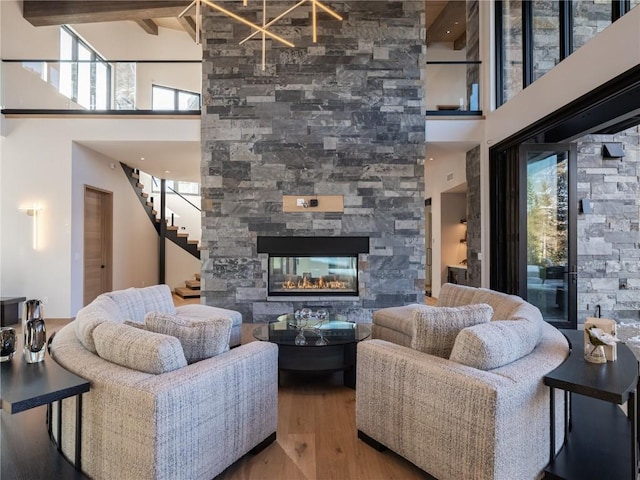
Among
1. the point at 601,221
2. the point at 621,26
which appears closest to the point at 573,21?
the point at 621,26

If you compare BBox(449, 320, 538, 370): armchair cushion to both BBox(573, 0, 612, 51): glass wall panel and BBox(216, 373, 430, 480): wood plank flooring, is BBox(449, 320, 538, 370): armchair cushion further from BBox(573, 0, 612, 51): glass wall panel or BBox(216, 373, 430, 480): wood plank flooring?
BBox(573, 0, 612, 51): glass wall panel

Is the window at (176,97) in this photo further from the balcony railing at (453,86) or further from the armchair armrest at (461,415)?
the armchair armrest at (461,415)

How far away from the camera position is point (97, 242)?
6.97 m

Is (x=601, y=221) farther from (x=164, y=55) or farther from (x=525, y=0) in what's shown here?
(x=164, y=55)

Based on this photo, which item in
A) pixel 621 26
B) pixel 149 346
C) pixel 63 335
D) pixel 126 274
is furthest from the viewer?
pixel 126 274

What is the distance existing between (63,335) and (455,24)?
9.05m

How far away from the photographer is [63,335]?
244 centimetres

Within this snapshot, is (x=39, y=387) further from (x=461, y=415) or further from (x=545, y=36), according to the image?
(x=545, y=36)

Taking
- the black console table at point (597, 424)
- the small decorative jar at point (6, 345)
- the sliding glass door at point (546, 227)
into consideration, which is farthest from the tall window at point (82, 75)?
the black console table at point (597, 424)

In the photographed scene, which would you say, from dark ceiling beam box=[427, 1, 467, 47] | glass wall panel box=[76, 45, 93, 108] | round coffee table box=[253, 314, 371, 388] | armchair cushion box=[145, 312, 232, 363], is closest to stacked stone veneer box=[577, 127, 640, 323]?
round coffee table box=[253, 314, 371, 388]

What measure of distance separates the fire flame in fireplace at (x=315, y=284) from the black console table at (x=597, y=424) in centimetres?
355

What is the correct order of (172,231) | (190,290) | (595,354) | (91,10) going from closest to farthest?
(595,354)
(91,10)
(190,290)
(172,231)

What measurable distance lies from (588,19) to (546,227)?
2.42m

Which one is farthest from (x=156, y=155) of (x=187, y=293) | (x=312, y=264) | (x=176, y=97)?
(x=312, y=264)
